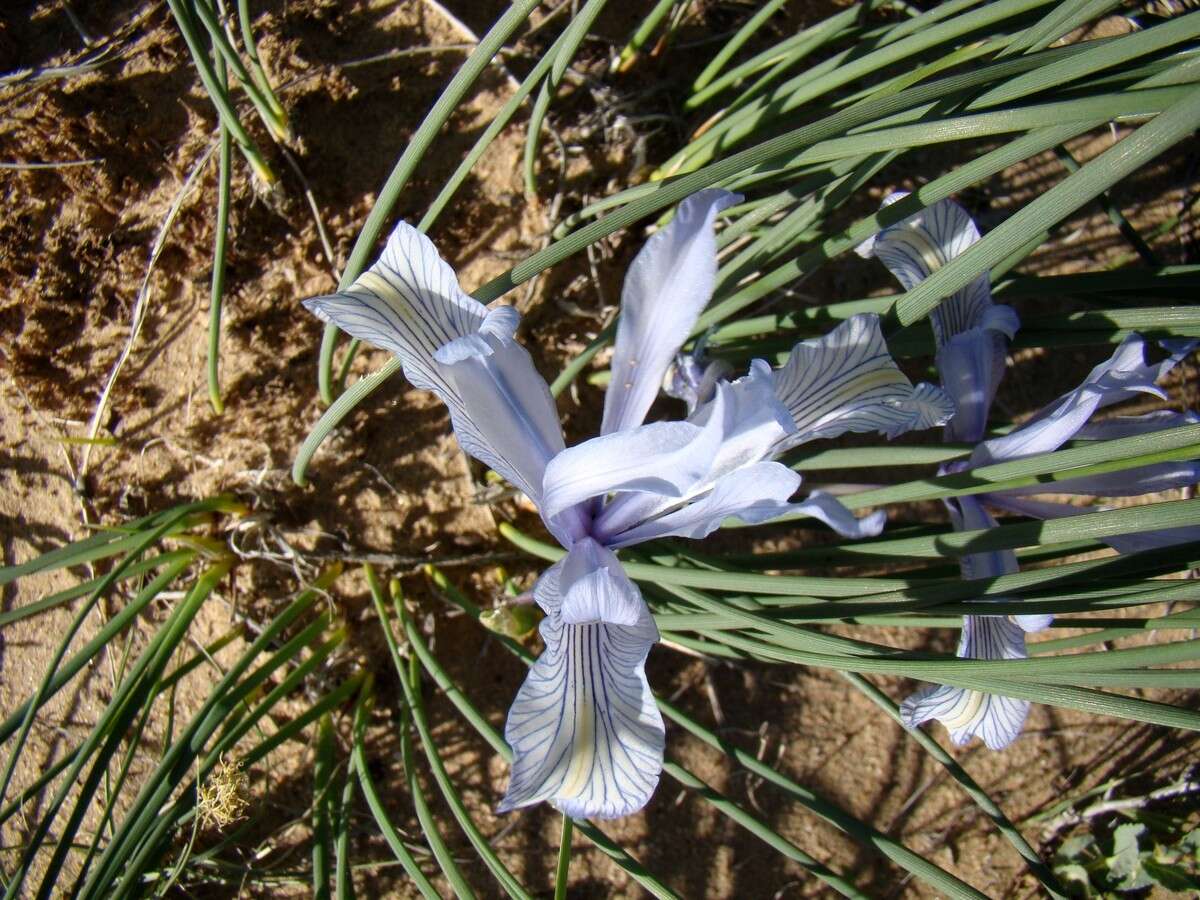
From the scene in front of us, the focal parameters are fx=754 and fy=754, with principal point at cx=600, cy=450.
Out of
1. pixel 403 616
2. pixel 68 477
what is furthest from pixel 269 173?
pixel 403 616

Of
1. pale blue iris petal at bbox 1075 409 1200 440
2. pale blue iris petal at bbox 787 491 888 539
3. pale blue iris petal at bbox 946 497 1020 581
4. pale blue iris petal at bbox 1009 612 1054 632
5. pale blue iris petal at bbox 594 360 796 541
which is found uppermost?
pale blue iris petal at bbox 1075 409 1200 440

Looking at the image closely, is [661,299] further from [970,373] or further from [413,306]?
[970,373]

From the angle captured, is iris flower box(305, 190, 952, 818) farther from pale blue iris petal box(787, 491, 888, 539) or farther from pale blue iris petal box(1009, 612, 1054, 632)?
pale blue iris petal box(1009, 612, 1054, 632)

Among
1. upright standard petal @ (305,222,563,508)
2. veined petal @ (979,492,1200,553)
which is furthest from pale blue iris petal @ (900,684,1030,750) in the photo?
upright standard petal @ (305,222,563,508)

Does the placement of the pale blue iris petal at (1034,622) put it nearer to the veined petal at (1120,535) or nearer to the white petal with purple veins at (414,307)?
the veined petal at (1120,535)

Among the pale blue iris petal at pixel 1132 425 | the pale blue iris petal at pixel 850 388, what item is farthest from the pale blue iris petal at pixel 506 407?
the pale blue iris petal at pixel 1132 425

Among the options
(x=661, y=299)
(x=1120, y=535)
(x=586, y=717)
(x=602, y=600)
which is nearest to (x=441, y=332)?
(x=661, y=299)

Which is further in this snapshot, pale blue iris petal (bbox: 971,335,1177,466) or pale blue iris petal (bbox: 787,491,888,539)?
pale blue iris petal (bbox: 971,335,1177,466)
